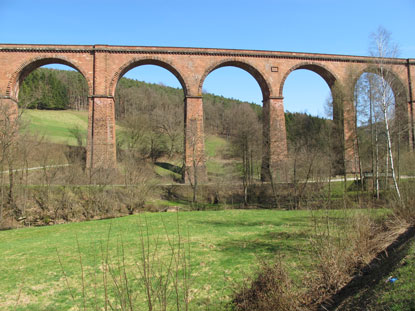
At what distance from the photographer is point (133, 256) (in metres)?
6.00

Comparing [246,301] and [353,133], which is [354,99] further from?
[246,301]

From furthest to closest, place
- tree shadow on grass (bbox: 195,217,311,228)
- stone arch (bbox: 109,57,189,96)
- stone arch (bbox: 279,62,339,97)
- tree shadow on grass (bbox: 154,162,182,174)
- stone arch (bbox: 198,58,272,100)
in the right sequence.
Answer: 1. tree shadow on grass (bbox: 154,162,182,174)
2. stone arch (bbox: 279,62,339,97)
3. stone arch (bbox: 198,58,272,100)
4. stone arch (bbox: 109,57,189,96)
5. tree shadow on grass (bbox: 195,217,311,228)

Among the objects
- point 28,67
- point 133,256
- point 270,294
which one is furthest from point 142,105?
point 270,294

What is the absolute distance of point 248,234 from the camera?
7836mm

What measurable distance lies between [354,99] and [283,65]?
538 centimetres

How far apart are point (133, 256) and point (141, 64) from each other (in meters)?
17.7

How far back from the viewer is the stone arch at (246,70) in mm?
21156

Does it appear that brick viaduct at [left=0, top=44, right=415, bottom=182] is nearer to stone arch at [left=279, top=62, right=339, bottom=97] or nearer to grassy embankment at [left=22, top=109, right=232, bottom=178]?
stone arch at [left=279, top=62, right=339, bottom=97]

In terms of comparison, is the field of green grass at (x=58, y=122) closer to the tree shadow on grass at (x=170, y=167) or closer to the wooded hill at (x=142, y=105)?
the wooded hill at (x=142, y=105)

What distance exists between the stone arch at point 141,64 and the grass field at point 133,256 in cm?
1239

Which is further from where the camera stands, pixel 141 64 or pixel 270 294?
pixel 141 64

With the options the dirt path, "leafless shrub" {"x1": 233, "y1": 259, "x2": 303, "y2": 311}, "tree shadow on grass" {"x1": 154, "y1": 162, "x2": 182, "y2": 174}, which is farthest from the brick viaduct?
"leafless shrub" {"x1": 233, "y1": 259, "x2": 303, "y2": 311}

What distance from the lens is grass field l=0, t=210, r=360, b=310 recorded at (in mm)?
4348

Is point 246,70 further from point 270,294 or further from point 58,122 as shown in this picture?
point 58,122
